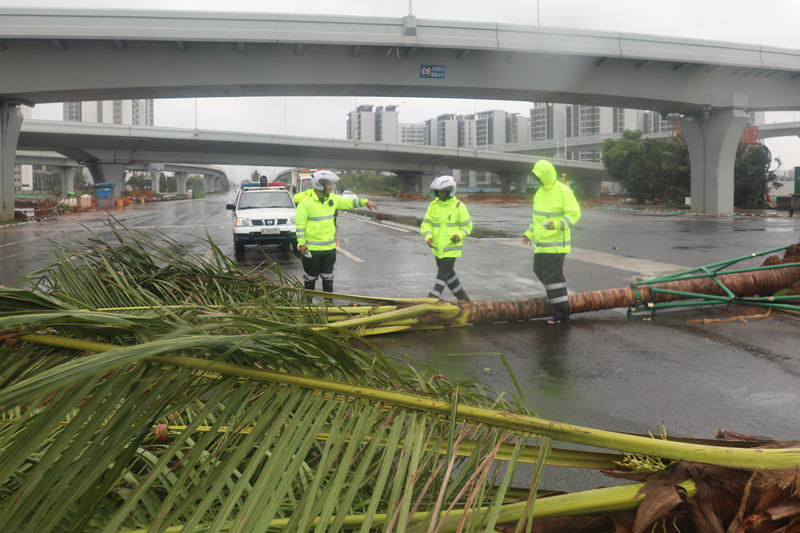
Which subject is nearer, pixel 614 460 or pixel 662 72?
pixel 614 460

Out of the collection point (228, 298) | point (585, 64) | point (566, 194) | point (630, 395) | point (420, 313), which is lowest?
point (630, 395)

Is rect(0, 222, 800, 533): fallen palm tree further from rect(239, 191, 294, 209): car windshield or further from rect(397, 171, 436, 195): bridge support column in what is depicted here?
rect(397, 171, 436, 195): bridge support column

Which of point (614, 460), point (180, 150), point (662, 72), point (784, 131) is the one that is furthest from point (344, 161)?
point (614, 460)

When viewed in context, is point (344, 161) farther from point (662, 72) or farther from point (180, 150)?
point (662, 72)

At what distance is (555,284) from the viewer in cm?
747

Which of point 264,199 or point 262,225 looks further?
point 264,199

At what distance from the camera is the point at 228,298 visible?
356 cm

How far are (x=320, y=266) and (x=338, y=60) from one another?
804 inches

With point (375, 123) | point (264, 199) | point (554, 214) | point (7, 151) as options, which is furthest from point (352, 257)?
point (375, 123)

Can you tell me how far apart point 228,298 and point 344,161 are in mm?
78296

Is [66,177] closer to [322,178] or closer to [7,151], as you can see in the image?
[7,151]

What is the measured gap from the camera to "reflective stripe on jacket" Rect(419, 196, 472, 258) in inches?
334

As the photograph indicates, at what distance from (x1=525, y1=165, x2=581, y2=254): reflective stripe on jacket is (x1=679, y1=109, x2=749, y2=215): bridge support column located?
2972cm

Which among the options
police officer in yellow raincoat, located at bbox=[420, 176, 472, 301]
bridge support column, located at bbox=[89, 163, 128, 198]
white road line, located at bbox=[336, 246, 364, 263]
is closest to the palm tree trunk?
police officer in yellow raincoat, located at bbox=[420, 176, 472, 301]
